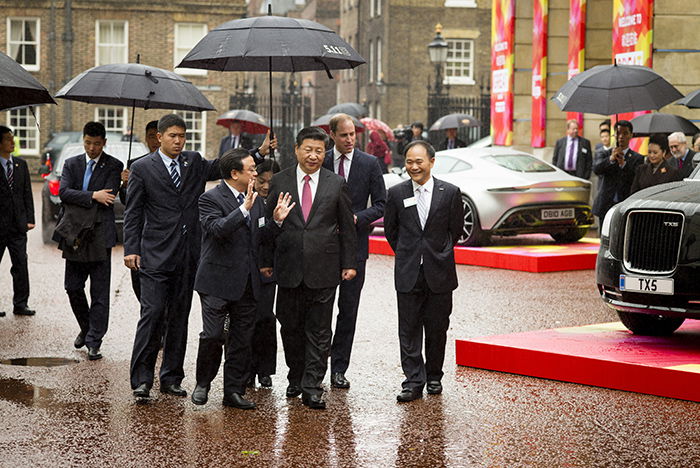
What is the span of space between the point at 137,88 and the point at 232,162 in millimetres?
1676

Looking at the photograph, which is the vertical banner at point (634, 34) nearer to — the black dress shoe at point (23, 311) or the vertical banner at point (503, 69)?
the vertical banner at point (503, 69)

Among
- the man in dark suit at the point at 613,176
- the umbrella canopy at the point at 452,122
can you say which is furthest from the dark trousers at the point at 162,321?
the umbrella canopy at the point at 452,122

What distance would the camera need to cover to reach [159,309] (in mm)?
7898

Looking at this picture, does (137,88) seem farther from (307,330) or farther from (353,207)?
(307,330)

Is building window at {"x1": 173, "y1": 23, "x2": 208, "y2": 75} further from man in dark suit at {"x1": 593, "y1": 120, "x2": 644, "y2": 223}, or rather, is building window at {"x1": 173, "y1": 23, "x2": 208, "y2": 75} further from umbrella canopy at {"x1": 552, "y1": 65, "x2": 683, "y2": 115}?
umbrella canopy at {"x1": 552, "y1": 65, "x2": 683, "y2": 115}

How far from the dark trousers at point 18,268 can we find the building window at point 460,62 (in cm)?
3887

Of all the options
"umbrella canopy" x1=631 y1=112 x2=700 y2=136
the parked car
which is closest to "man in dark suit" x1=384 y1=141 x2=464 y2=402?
"umbrella canopy" x1=631 y1=112 x2=700 y2=136

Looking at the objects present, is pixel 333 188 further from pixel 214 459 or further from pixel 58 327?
pixel 58 327

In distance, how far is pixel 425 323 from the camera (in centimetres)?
805

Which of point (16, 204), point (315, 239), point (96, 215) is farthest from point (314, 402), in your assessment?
point (16, 204)

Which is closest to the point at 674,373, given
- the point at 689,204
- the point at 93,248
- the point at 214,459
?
the point at 689,204

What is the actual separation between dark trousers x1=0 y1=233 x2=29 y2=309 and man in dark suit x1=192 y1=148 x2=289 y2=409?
454 centimetres

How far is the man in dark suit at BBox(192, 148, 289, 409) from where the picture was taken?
748cm

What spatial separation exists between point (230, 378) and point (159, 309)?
0.77m
